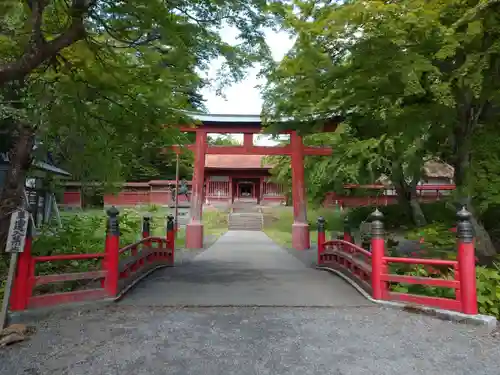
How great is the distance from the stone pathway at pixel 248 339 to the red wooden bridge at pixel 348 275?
0.96ft

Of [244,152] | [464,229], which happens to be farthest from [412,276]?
[244,152]

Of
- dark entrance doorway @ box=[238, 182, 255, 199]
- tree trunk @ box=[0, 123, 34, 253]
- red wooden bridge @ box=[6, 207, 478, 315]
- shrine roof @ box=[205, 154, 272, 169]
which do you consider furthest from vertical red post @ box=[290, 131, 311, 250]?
dark entrance doorway @ box=[238, 182, 255, 199]

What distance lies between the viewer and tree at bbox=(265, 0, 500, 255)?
18.0 ft

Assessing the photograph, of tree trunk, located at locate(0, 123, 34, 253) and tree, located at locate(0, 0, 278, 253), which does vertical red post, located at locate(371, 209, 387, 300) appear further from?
tree trunk, located at locate(0, 123, 34, 253)

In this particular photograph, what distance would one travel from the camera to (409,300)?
575 cm

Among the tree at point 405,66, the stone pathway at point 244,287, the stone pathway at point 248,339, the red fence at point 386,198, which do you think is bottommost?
the stone pathway at point 244,287

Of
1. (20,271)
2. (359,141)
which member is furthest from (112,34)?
(359,141)

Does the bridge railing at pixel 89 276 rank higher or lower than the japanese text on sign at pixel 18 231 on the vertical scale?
lower

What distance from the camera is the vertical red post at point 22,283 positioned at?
198 inches

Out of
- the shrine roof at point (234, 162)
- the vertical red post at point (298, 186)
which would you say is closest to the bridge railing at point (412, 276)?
the vertical red post at point (298, 186)

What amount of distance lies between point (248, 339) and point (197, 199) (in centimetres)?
1190

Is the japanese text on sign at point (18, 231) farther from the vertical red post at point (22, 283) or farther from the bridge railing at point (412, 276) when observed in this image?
the bridge railing at point (412, 276)

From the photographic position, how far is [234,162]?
108 feet

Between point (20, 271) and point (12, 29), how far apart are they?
3530 mm
